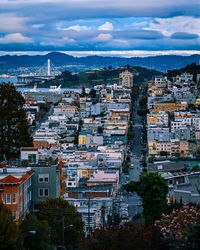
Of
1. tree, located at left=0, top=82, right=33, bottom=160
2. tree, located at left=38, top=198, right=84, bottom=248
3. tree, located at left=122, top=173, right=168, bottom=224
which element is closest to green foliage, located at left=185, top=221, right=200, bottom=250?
tree, located at left=38, top=198, right=84, bottom=248

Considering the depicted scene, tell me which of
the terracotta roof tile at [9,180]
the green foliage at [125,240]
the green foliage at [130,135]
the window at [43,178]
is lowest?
the green foliage at [130,135]

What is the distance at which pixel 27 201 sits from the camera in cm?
1442

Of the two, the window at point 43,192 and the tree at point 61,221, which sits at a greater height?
the window at point 43,192

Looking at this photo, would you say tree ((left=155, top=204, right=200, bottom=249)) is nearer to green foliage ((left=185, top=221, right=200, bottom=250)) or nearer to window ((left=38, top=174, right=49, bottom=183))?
green foliage ((left=185, top=221, right=200, bottom=250))

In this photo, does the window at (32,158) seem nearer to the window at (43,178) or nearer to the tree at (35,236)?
the window at (43,178)

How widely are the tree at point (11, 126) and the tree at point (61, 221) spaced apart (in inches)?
146

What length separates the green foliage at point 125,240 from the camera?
33.5 ft

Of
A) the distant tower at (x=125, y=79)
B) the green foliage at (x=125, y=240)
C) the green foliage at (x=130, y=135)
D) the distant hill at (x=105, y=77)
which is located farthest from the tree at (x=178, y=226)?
the distant hill at (x=105, y=77)

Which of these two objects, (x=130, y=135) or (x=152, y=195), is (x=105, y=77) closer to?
(x=130, y=135)

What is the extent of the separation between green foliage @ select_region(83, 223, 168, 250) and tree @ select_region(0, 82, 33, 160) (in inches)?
300

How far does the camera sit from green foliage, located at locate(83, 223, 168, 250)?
1022 cm

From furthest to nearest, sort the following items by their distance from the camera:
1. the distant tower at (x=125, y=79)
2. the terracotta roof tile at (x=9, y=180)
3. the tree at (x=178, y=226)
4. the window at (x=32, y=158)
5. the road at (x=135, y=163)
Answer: the distant tower at (x=125, y=79), the road at (x=135, y=163), the window at (x=32, y=158), the terracotta roof tile at (x=9, y=180), the tree at (x=178, y=226)

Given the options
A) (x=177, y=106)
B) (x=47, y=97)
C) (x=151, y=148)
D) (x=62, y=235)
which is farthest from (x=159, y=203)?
(x=47, y=97)

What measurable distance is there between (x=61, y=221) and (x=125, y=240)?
4.18m
